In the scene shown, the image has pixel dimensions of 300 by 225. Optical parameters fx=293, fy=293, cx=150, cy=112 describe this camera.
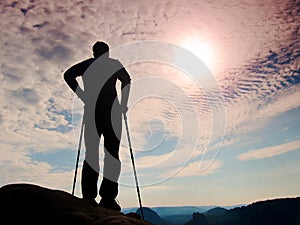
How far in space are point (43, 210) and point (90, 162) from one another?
303cm

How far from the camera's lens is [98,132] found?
10.1 meters

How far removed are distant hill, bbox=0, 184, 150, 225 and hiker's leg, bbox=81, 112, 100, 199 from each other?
181 cm

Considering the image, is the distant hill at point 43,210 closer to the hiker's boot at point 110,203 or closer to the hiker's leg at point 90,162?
the hiker's leg at point 90,162

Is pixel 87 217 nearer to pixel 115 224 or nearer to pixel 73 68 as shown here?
pixel 115 224

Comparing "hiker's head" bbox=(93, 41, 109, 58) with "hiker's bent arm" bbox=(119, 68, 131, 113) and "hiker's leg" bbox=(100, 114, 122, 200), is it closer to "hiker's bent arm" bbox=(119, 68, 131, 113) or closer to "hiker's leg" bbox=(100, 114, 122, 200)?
"hiker's bent arm" bbox=(119, 68, 131, 113)

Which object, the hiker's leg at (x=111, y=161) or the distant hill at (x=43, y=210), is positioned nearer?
the distant hill at (x=43, y=210)

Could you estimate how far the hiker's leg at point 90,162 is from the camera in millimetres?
9438

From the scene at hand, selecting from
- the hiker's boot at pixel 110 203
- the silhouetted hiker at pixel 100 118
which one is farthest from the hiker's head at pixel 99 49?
the hiker's boot at pixel 110 203

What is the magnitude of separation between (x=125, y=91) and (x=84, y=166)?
325cm

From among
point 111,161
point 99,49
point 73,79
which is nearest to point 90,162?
point 111,161

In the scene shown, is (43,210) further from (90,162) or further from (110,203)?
(110,203)

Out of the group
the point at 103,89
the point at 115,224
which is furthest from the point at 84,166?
the point at 115,224

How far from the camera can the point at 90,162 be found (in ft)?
31.6

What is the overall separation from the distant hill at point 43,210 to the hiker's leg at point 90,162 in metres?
1.81
